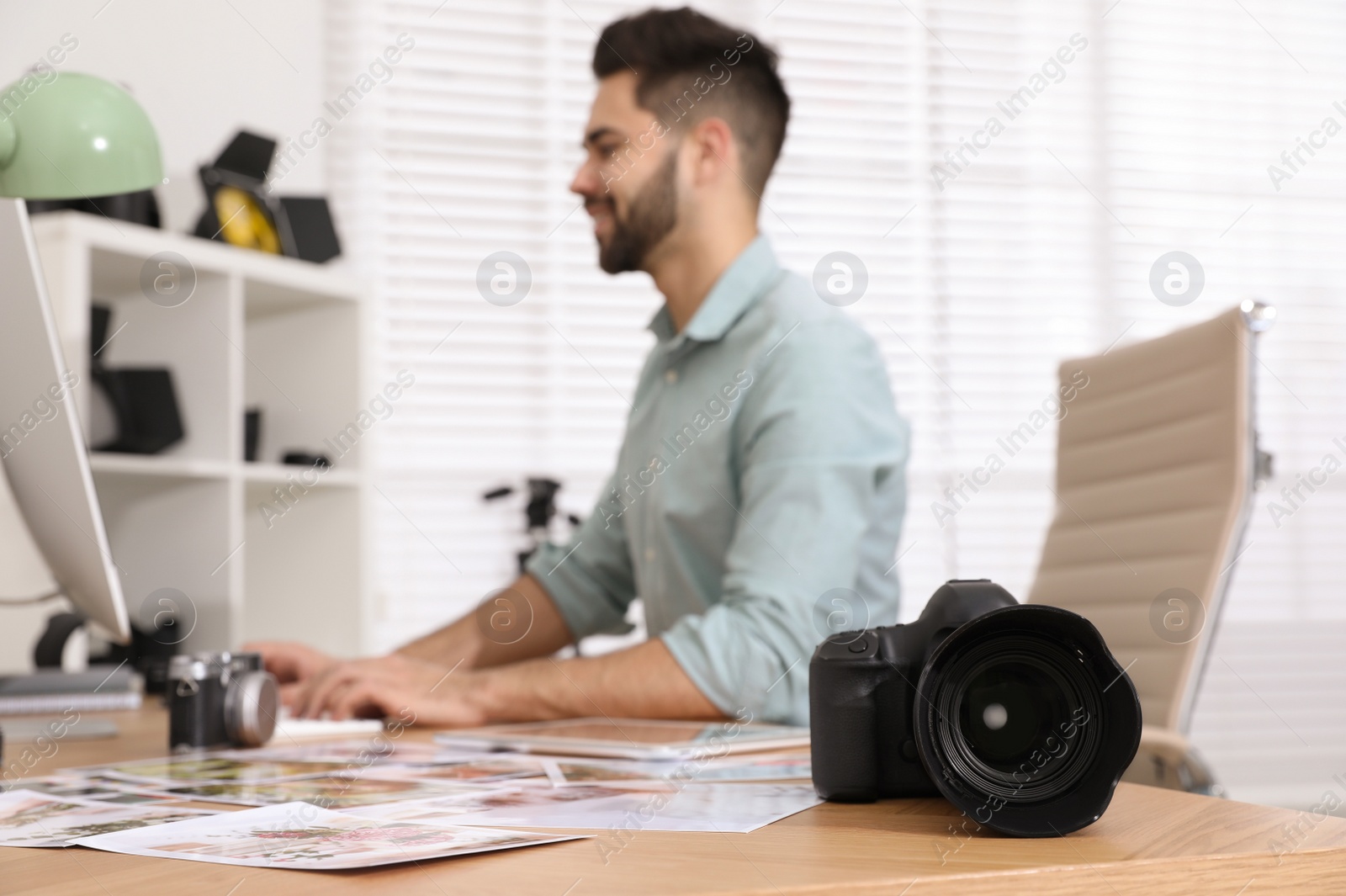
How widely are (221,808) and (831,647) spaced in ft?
1.07

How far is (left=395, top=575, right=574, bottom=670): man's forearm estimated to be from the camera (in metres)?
1.62

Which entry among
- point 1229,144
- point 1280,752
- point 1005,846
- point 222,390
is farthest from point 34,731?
point 1229,144

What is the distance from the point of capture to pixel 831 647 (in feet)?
1.96

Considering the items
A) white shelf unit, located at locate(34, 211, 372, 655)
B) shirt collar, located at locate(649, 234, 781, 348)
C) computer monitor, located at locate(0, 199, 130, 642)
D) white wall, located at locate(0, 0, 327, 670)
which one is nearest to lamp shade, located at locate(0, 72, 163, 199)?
computer monitor, located at locate(0, 199, 130, 642)

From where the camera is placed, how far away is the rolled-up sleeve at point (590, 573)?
1.73 m

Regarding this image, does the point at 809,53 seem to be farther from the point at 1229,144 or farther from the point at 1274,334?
the point at 1274,334

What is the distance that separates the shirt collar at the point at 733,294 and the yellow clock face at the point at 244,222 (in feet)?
3.89

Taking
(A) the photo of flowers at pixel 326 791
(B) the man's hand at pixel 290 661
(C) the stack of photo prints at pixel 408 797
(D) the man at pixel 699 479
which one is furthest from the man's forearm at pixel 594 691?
(A) the photo of flowers at pixel 326 791

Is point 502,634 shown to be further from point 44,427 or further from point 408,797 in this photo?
point 408,797

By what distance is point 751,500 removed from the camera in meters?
1.29

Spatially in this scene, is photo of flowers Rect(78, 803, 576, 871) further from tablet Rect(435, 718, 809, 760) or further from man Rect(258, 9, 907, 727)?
man Rect(258, 9, 907, 727)

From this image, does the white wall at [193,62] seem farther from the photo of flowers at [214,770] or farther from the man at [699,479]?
the photo of flowers at [214,770]

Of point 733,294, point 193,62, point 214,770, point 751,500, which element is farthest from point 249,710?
point 193,62

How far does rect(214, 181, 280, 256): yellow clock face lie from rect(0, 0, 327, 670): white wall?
0.25 m
